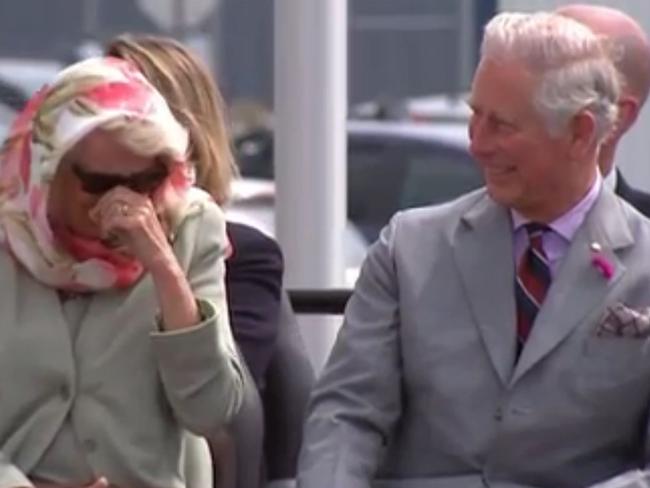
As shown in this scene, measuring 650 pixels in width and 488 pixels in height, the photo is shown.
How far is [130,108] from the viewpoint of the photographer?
3.83 m

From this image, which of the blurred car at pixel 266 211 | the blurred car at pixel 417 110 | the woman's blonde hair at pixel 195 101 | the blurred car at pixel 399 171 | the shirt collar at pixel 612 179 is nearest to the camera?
the woman's blonde hair at pixel 195 101

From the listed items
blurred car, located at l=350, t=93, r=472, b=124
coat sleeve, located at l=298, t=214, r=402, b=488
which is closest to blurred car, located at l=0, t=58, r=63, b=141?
blurred car, located at l=350, t=93, r=472, b=124

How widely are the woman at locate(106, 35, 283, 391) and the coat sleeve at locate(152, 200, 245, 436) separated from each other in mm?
382

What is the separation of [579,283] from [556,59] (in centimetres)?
39

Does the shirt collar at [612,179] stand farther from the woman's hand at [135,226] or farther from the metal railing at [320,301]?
the woman's hand at [135,226]

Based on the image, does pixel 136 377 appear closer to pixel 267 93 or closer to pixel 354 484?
pixel 354 484

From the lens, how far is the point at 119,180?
3840 millimetres

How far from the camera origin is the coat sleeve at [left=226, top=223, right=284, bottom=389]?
14.4 ft

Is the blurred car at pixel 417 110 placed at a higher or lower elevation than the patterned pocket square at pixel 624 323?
lower

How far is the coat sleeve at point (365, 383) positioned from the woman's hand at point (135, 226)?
0.45 metres

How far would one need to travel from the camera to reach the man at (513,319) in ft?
13.0

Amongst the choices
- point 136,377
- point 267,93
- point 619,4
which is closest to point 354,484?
point 136,377

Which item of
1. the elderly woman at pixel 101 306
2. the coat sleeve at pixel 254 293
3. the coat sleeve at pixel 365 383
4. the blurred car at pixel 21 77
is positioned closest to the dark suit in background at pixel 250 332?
the coat sleeve at pixel 254 293

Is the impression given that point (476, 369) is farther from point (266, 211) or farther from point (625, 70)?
point (266, 211)
